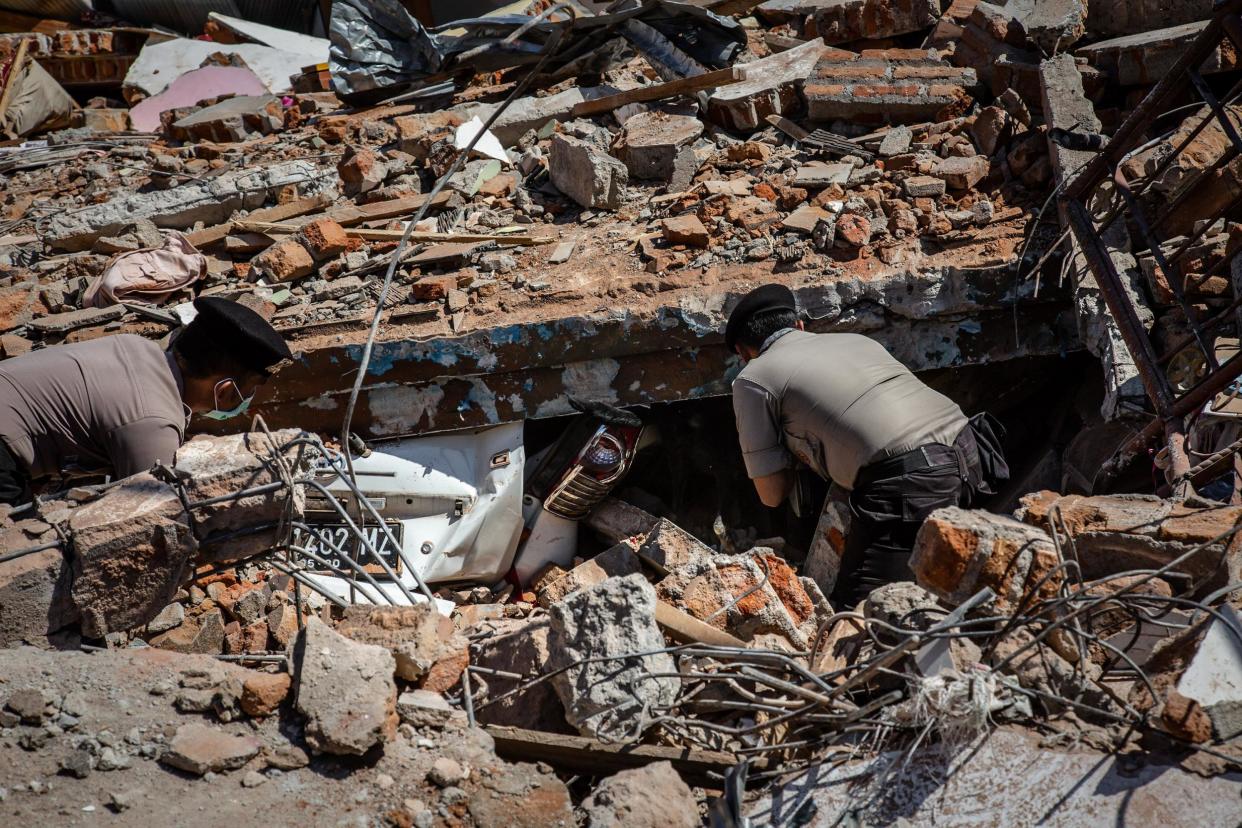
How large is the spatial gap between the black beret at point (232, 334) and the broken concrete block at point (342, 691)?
4.05ft

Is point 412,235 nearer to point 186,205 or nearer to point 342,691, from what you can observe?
point 186,205

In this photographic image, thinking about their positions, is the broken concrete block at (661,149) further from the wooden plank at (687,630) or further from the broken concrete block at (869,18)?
the wooden plank at (687,630)

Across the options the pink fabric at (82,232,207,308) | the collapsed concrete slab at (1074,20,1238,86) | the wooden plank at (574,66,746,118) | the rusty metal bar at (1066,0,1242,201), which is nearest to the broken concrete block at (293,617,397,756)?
the rusty metal bar at (1066,0,1242,201)

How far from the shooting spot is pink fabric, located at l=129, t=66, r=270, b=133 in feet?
29.0

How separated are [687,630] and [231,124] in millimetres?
6095

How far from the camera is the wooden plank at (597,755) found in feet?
7.97

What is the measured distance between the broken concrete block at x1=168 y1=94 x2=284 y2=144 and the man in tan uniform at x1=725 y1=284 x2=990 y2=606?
201 inches

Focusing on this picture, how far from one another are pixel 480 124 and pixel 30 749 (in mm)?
4946

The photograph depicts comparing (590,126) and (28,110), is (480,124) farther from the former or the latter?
(28,110)

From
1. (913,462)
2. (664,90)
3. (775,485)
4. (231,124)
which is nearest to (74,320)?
(231,124)

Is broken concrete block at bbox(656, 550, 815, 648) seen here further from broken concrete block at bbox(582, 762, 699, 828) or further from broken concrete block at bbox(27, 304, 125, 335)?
broken concrete block at bbox(27, 304, 125, 335)

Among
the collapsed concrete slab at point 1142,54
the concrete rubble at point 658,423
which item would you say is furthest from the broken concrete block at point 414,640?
the collapsed concrete slab at point 1142,54

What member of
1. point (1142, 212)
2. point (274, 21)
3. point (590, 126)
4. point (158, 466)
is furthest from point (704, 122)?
point (274, 21)

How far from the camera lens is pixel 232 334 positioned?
3.38 meters
